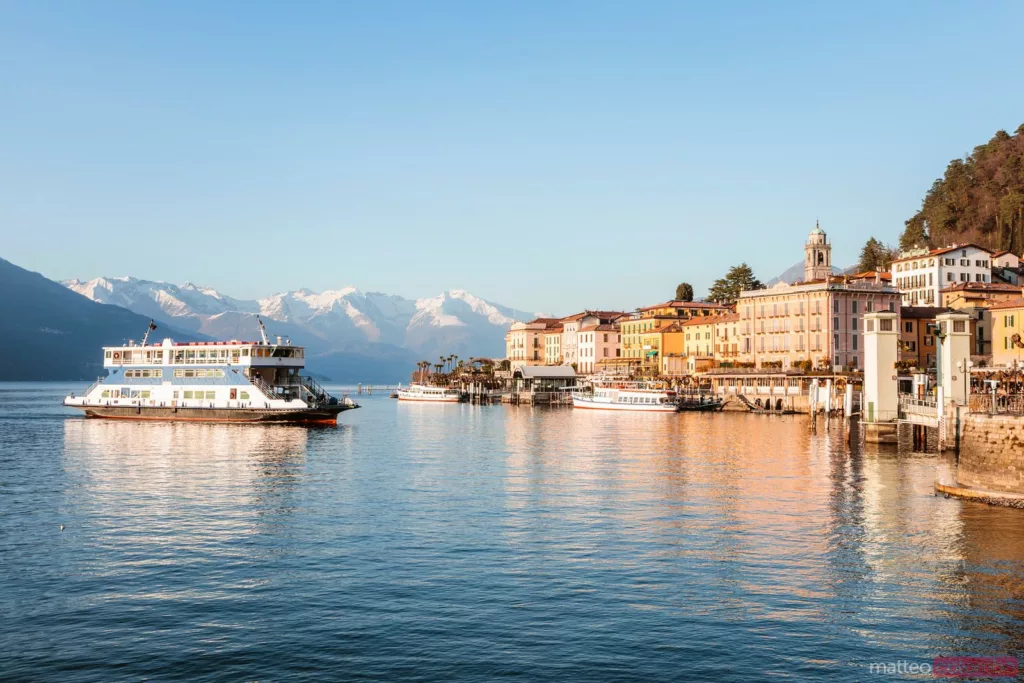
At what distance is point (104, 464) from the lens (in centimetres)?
5816

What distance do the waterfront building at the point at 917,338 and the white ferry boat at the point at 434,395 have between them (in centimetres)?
8700

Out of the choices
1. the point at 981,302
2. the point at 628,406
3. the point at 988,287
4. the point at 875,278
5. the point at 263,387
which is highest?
the point at 875,278

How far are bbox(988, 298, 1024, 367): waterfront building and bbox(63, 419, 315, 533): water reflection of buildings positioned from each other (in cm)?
7508

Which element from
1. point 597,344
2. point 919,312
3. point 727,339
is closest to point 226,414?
point 727,339

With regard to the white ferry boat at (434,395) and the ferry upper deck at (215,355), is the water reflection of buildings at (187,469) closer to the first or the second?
the ferry upper deck at (215,355)

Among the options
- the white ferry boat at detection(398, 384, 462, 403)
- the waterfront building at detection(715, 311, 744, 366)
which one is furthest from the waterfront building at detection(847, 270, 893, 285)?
the white ferry boat at detection(398, 384, 462, 403)

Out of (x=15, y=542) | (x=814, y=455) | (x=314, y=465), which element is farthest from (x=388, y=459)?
(x=15, y=542)

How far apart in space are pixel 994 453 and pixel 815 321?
308ft

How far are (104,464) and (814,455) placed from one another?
44617 millimetres

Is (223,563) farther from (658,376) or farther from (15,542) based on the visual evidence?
(658,376)

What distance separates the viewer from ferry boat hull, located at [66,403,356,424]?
293 ft

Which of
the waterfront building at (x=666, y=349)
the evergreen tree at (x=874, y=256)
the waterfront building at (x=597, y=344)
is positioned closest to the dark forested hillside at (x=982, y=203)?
the evergreen tree at (x=874, y=256)

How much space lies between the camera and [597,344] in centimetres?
18962

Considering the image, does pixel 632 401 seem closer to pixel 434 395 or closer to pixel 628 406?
pixel 628 406
